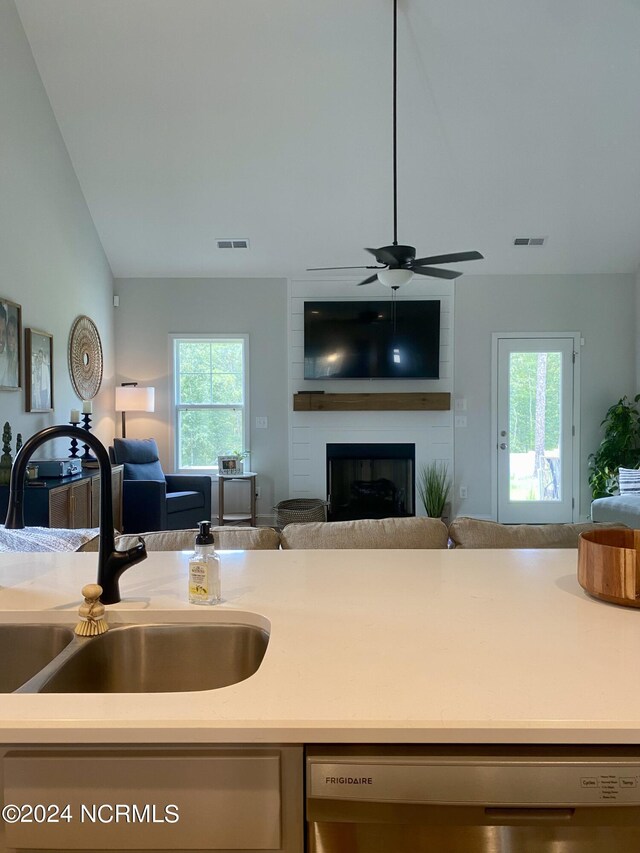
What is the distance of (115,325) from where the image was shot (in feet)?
19.1

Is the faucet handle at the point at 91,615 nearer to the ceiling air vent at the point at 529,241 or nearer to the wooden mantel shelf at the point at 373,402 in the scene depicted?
the wooden mantel shelf at the point at 373,402

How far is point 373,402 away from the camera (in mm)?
5691

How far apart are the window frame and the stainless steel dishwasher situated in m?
5.16

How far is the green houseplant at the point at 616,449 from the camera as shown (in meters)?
5.38

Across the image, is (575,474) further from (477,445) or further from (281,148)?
(281,148)

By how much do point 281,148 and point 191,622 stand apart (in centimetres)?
416

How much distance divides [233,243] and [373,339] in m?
1.66

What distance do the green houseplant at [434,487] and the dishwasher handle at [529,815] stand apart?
504cm

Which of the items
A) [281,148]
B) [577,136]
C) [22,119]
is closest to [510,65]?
[577,136]

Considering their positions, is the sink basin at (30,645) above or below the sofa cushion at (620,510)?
above

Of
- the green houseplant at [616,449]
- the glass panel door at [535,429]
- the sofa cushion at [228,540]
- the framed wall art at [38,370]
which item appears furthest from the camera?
the glass panel door at [535,429]

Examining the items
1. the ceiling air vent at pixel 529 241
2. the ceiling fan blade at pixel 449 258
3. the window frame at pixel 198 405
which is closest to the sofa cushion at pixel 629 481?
the ceiling air vent at pixel 529 241

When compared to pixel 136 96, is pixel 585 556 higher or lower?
lower

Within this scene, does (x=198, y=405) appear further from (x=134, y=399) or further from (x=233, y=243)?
(x=233, y=243)
